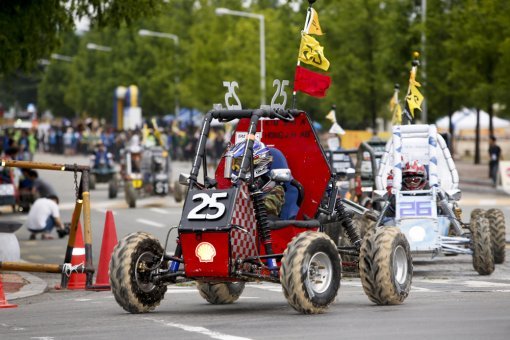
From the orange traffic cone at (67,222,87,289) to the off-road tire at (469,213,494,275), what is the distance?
4.75m

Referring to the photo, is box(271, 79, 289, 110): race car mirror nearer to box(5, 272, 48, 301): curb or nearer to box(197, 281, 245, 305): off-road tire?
box(197, 281, 245, 305): off-road tire

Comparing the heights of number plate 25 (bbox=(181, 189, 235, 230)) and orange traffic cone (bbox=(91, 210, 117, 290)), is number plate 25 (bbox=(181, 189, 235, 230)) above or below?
above

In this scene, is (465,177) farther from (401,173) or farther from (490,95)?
(401,173)

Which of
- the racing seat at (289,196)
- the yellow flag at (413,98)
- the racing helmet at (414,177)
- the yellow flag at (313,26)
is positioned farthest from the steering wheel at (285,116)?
the yellow flag at (413,98)

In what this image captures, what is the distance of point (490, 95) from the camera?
5222 cm

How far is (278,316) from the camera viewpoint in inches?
536

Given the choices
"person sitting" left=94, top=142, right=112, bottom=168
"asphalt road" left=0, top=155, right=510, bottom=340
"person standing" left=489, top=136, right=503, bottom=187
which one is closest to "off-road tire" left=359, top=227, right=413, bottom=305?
"asphalt road" left=0, top=155, right=510, bottom=340

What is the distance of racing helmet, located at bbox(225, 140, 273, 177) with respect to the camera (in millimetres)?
14359

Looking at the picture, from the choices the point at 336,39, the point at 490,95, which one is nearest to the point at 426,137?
the point at 490,95

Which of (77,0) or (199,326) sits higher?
(77,0)

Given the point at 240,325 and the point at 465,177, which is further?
the point at 465,177

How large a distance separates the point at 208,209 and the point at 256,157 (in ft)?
3.42

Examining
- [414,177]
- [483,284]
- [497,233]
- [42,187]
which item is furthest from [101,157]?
[483,284]

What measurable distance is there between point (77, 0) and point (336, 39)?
38002 millimetres
